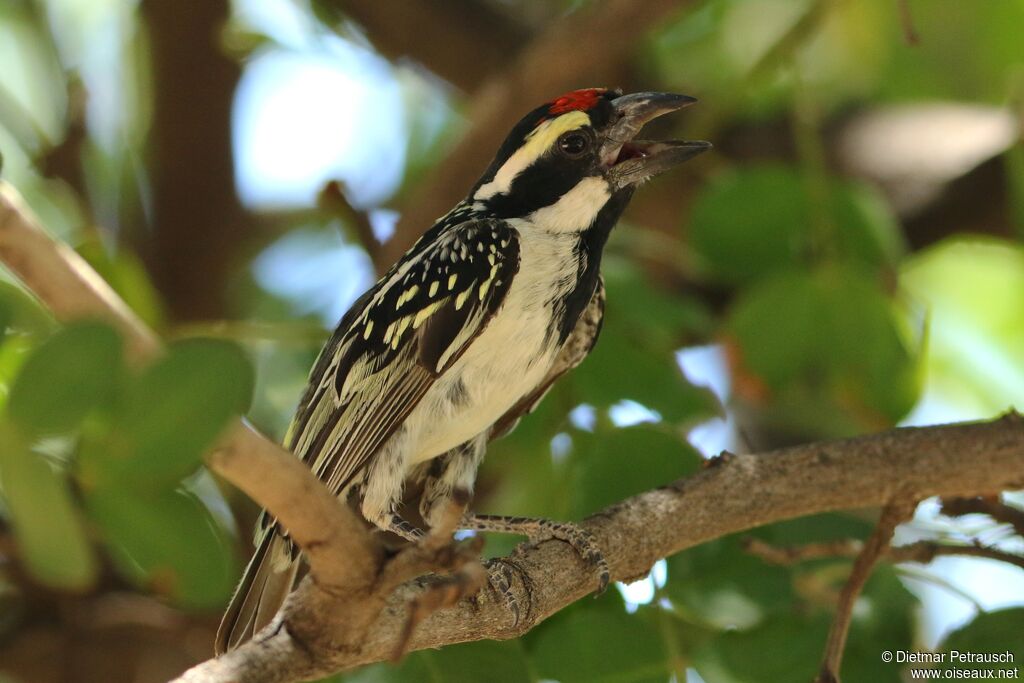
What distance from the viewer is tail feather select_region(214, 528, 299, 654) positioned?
2.70 metres

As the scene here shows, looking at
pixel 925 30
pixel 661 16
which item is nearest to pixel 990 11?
pixel 925 30

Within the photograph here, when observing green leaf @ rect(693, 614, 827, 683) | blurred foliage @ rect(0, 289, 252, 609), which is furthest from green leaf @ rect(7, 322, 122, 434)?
green leaf @ rect(693, 614, 827, 683)

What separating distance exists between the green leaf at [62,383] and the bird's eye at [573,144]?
6.25ft

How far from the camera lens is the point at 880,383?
329 centimetres

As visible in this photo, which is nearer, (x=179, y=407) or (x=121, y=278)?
(x=179, y=407)

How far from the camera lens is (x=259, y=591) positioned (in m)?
2.82

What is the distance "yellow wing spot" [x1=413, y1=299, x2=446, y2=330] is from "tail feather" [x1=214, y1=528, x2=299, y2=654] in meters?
0.63

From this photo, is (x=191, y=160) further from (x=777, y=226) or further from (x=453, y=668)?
(x=453, y=668)

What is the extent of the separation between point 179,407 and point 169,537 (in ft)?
1.09

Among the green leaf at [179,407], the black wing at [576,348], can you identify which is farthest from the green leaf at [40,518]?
the black wing at [576,348]

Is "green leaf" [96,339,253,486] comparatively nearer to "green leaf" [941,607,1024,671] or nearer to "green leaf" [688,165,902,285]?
"green leaf" [941,607,1024,671]

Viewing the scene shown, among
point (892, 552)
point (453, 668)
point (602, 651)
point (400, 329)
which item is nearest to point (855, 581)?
point (892, 552)

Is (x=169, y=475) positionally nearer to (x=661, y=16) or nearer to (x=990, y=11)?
(x=661, y=16)

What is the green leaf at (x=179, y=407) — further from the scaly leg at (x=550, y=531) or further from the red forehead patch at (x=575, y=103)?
the red forehead patch at (x=575, y=103)
